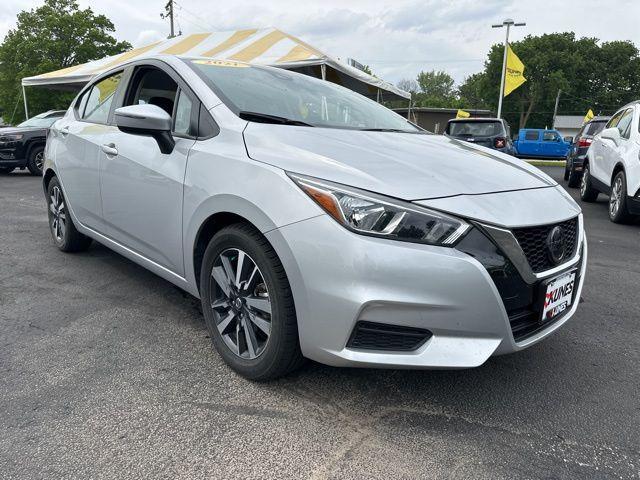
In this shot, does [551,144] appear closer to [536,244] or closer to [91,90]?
[91,90]

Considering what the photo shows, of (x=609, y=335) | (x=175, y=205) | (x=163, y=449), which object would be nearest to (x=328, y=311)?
(x=163, y=449)

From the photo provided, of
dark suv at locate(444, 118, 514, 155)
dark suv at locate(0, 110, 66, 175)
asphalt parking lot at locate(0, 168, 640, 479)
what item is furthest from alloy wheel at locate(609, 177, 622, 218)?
dark suv at locate(0, 110, 66, 175)

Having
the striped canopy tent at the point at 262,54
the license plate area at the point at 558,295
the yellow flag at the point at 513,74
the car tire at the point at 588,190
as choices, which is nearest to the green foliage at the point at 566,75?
the yellow flag at the point at 513,74

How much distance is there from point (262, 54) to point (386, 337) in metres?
10.3

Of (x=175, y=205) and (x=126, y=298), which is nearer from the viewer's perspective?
(x=175, y=205)

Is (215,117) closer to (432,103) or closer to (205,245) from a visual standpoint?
(205,245)

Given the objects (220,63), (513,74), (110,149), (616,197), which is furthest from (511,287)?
(513,74)

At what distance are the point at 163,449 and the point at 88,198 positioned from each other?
223cm

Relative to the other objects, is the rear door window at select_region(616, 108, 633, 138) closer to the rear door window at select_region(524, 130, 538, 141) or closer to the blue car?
the blue car

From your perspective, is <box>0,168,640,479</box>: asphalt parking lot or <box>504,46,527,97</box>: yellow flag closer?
<box>0,168,640,479</box>: asphalt parking lot

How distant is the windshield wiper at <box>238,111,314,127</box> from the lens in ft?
7.97

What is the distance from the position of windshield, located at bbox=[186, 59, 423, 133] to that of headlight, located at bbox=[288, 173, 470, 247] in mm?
853

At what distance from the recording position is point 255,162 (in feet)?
6.93

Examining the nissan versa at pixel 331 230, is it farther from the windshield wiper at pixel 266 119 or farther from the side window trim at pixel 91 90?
the side window trim at pixel 91 90
